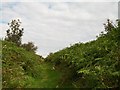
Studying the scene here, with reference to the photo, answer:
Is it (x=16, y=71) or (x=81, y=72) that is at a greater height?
(x=16, y=71)

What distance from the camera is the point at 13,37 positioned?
56312 mm

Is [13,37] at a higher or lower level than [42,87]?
higher

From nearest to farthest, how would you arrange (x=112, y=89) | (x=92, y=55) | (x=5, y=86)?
(x=112, y=89)
(x=5, y=86)
(x=92, y=55)

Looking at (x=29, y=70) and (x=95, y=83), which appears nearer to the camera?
(x=95, y=83)

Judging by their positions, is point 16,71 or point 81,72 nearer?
point 81,72

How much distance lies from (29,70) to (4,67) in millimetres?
2926

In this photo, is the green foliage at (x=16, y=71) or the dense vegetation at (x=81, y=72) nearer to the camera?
the dense vegetation at (x=81, y=72)

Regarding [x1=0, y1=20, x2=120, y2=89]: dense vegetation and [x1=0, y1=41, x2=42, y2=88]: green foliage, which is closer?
[x1=0, y1=20, x2=120, y2=89]: dense vegetation

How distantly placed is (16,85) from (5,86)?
66cm

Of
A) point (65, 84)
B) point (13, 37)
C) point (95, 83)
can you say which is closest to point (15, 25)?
point (13, 37)

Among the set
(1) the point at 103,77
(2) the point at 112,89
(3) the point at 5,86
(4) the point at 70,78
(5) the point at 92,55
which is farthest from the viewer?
(5) the point at 92,55

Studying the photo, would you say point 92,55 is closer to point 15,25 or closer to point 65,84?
point 65,84

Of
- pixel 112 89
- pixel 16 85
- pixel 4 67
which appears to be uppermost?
pixel 4 67

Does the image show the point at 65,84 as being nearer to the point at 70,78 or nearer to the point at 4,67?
the point at 70,78
